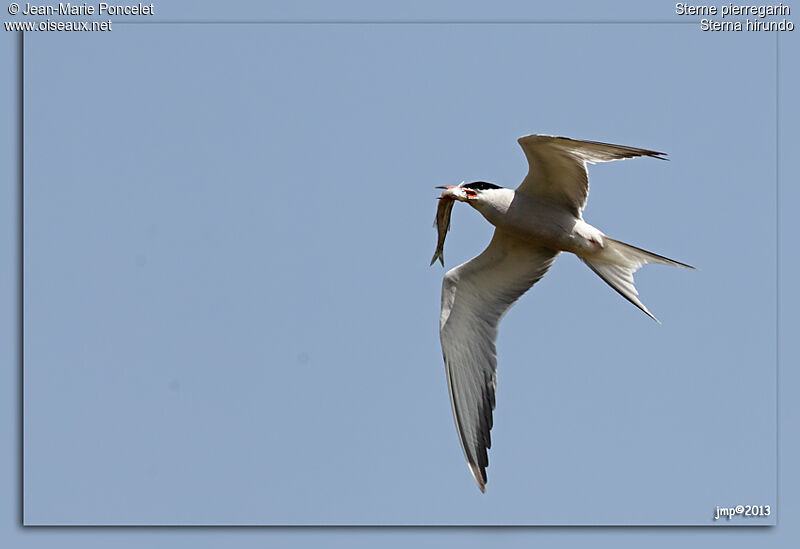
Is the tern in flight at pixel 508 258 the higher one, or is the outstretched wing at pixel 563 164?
the outstretched wing at pixel 563 164

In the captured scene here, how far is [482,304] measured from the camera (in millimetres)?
9266

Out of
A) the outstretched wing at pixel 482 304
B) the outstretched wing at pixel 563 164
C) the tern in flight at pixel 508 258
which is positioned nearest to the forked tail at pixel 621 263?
the tern in flight at pixel 508 258

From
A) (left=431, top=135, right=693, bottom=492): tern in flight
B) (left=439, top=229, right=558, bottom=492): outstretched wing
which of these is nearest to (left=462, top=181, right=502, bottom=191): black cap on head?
(left=431, top=135, right=693, bottom=492): tern in flight

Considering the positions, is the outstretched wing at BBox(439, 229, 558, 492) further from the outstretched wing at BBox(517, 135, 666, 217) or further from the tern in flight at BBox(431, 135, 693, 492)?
the outstretched wing at BBox(517, 135, 666, 217)

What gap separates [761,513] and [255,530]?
3576 mm

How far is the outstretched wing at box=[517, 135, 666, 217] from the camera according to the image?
7883 millimetres

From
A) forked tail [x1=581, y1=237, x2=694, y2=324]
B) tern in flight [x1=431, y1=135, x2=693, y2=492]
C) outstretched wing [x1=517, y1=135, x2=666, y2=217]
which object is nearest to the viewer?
outstretched wing [x1=517, y1=135, x2=666, y2=217]

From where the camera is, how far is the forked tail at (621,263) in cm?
849

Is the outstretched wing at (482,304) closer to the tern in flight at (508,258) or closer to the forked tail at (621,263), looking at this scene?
the tern in flight at (508,258)

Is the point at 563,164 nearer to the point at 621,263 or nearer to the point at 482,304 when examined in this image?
the point at 621,263

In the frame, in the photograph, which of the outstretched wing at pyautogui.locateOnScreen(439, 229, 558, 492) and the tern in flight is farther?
the outstretched wing at pyautogui.locateOnScreen(439, 229, 558, 492)

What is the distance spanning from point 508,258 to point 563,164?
1.15 m

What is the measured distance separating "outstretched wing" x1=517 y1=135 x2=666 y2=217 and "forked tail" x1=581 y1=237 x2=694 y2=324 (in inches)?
14.2

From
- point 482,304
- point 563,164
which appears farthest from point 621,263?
point 482,304
